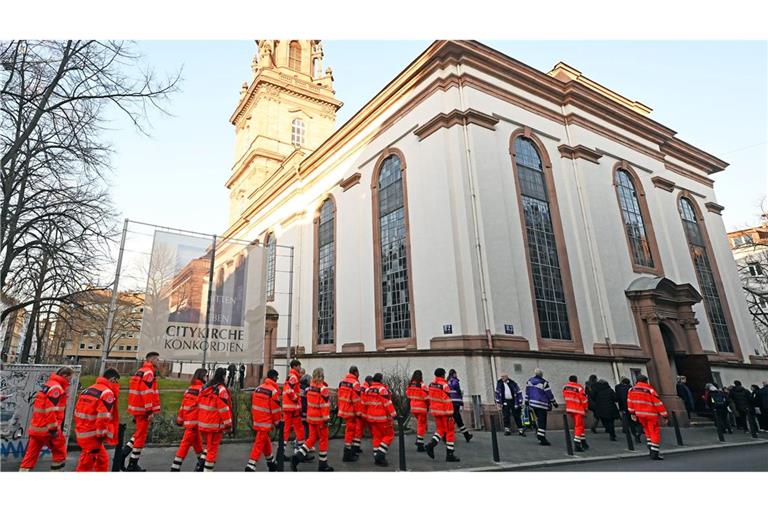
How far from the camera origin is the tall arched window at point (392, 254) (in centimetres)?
1755

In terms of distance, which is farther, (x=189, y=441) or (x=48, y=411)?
(x=189, y=441)

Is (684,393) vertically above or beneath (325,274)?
beneath

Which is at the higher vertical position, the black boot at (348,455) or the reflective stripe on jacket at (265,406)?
the reflective stripe on jacket at (265,406)

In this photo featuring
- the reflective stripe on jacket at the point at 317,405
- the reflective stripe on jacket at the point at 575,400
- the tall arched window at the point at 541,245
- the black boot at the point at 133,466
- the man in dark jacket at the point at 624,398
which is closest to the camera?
the black boot at the point at 133,466

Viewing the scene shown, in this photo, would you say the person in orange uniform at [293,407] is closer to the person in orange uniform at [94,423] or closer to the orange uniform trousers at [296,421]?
the orange uniform trousers at [296,421]

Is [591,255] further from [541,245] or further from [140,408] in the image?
[140,408]

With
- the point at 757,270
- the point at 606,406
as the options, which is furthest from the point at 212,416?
the point at 757,270

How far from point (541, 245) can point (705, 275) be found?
13.9 metres

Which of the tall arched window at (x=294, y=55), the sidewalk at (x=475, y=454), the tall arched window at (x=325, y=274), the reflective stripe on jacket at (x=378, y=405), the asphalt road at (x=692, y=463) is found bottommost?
the asphalt road at (x=692, y=463)

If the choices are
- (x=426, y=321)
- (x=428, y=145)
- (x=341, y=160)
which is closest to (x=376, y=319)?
(x=426, y=321)

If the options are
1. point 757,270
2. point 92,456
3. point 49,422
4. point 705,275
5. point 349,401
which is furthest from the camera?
point 757,270

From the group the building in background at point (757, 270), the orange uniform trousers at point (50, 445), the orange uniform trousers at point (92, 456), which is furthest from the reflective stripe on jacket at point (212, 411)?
the building in background at point (757, 270)

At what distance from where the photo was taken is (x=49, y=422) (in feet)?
21.8

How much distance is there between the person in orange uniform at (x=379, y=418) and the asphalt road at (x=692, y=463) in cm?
308
